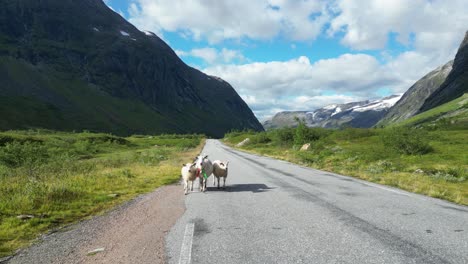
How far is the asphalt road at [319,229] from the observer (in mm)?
6547

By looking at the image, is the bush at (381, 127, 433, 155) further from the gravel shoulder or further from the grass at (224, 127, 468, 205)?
the gravel shoulder

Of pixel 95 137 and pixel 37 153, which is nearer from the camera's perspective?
pixel 37 153

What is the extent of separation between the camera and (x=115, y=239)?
829 centimetres

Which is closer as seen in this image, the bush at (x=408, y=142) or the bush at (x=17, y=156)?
the bush at (x=17, y=156)

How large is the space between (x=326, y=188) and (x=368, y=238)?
821 centimetres

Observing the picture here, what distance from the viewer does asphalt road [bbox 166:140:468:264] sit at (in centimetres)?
655

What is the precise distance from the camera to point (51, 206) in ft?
38.7

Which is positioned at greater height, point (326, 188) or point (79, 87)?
point (79, 87)

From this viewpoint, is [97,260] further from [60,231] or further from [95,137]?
[95,137]

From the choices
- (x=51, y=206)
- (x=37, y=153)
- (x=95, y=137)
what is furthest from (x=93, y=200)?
(x=95, y=137)

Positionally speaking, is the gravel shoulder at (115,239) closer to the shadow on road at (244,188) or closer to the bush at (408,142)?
the shadow on road at (244,188)

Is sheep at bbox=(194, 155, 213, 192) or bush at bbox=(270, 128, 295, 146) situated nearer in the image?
sheep at bbox=(194, 155, 213, 192)

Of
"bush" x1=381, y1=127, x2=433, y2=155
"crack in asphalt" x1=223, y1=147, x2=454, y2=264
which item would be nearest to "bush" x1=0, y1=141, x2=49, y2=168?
"crack in asphalt" x1=223, y1=147, x2=454, y2=264

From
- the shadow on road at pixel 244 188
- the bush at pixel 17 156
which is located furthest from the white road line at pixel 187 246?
the bush at pixel 17 156
